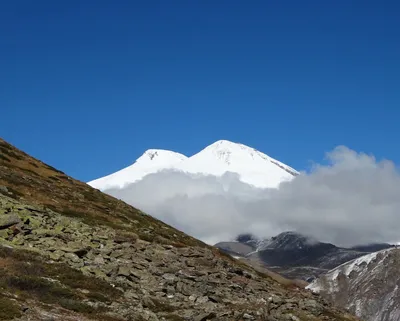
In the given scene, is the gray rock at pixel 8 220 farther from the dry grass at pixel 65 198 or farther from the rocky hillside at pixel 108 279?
the dry grass at pixel 65 198

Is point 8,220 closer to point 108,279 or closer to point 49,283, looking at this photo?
point 108,279

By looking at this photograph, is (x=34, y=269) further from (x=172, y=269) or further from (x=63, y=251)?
(x=172, y=269)

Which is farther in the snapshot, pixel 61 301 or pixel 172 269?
pixel 172 269

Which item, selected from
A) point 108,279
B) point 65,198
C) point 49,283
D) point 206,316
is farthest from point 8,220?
point 65,198

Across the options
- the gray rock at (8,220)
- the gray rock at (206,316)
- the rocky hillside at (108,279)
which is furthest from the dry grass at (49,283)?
the gray rock at (206,316)

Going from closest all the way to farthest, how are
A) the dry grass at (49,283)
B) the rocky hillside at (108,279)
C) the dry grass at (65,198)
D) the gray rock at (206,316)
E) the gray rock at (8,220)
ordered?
1. the dry grass at (49,283)
2. the rocky hillside at (108,279)
3. the gray rock at (206,316)
4. the gray rock at (8,220)
5. the dry grass at (65,198)

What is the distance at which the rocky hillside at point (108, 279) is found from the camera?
29.0 m

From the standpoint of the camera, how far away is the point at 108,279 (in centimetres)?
3534

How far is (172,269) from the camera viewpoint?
41.1 meters

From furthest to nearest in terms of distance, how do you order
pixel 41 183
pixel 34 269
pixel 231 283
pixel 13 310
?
1. pixel 41 183
2. pixel 231 283
3. pixel 34 269
4. pixel 13 310

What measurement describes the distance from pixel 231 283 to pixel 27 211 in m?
18.5

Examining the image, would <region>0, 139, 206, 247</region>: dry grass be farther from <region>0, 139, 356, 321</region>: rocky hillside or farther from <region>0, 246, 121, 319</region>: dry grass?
<region>0, 246, 121, 319</region>: dry grass

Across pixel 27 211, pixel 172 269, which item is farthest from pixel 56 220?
pixel 172 269

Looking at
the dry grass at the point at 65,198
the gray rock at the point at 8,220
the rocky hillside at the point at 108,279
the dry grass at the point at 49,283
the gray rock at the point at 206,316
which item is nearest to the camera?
the dry grass at the point at 49,283
